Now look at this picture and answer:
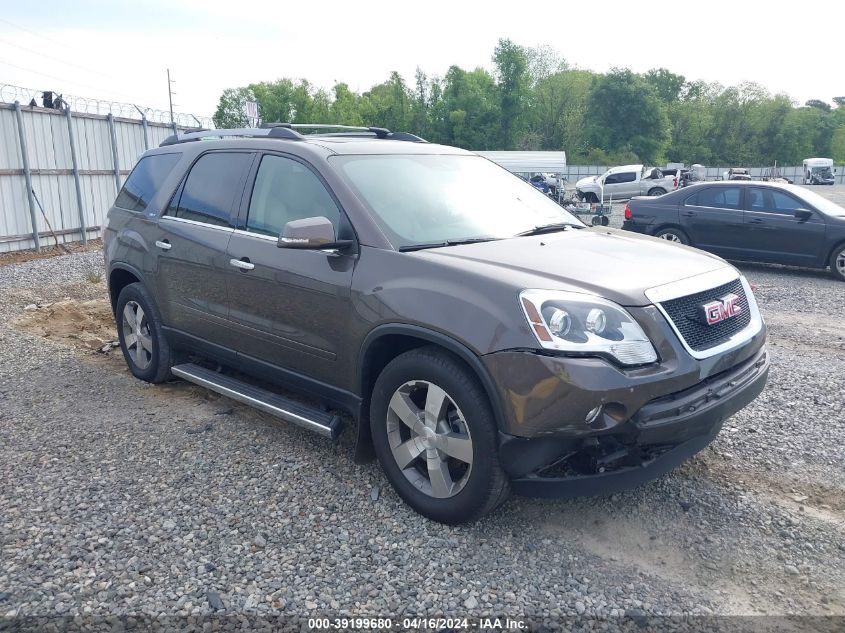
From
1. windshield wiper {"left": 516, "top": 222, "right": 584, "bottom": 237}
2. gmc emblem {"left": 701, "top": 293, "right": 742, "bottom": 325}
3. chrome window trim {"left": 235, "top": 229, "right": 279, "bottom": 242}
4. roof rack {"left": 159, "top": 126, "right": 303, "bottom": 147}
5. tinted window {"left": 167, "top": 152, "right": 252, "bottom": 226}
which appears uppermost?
roof rack {"left": 159, "top": 126, "right": 303, "bottom": 147}

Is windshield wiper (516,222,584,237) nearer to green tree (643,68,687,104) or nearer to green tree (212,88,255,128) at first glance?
green tree (212,88,255,128)

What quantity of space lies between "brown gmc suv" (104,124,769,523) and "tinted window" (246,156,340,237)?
0.6 inches

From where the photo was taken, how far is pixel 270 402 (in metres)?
4.15

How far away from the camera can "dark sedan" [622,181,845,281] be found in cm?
1073

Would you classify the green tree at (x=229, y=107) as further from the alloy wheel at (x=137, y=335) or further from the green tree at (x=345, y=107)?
the alloy wheel at (x=137, y=335)

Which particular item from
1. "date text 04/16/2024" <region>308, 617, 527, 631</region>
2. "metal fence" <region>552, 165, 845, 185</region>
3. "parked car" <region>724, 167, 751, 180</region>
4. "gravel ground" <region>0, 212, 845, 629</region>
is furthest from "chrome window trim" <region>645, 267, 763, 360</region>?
"metal fence" <region>552, 165, 845, 185</region>

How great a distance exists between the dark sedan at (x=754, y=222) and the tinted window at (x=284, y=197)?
9.25 metres

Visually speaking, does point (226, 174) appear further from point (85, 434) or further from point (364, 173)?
point (85, 434)

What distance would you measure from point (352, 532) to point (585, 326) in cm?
149

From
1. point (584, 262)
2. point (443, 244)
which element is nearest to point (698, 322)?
point (584, 262)

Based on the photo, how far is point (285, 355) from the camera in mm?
4070

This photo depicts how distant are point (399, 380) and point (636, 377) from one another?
1.12 m

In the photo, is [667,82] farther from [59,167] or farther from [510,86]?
[59,167]

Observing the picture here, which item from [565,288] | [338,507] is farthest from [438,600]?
[565,288]
